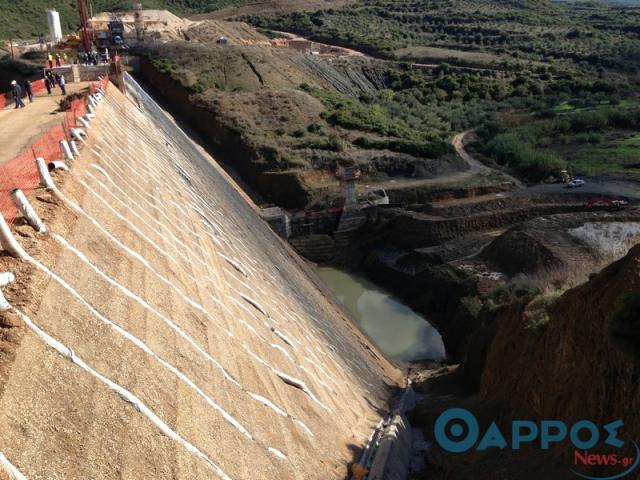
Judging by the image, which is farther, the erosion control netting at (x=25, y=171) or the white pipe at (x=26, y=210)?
the erosion control netting at (x=25, y=171)

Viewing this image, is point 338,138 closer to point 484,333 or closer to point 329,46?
point 484,333

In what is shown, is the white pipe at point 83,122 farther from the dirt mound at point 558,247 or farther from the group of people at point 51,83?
the dirt mound at point 558,247

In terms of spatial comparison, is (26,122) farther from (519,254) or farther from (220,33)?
(220,33)

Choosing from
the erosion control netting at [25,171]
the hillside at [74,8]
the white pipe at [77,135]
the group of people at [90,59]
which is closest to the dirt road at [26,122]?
the erosion control netting at [25,171]

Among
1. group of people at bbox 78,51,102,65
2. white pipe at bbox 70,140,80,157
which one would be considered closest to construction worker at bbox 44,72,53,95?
group of people at bbox 78,51,102,65

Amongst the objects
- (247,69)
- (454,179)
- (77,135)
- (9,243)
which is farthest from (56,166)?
(247,69)

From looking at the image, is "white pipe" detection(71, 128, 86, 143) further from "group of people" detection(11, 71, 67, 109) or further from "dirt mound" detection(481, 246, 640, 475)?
"group of people" detection(11, 71, 67, 109)
